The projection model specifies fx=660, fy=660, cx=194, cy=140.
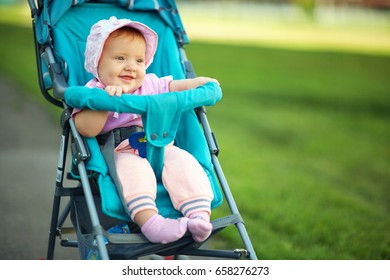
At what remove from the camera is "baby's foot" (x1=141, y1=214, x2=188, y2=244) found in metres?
3.26

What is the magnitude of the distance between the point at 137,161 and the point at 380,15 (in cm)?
2375

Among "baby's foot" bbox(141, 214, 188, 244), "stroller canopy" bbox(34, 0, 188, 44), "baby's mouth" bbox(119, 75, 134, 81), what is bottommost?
"baby's foot" bbox(141, 214, 188, 244)

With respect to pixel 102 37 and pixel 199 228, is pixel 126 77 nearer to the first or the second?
pixel 102 37

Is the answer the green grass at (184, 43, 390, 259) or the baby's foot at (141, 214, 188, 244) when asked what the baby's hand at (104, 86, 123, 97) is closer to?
the baby's foot at (141, 214, 188, 244)

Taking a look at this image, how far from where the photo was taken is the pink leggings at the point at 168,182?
3.33 metres

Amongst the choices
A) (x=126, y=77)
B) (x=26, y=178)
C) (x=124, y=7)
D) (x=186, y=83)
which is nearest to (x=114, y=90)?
(x=126, y=77)

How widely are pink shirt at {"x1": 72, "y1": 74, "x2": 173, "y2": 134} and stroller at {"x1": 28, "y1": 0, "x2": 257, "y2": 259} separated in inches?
5.6

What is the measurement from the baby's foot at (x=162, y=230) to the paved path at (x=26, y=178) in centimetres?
153

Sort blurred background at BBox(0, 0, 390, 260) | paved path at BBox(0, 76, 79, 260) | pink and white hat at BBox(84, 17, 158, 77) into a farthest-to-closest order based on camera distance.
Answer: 1. blurred background at BBox(0, 0, 390, 260)
2. paved path at BBox(0, 76, 79, 260)
3. pink and white hat at BBox(84, 17, 158, 77)

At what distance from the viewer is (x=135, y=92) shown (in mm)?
3805

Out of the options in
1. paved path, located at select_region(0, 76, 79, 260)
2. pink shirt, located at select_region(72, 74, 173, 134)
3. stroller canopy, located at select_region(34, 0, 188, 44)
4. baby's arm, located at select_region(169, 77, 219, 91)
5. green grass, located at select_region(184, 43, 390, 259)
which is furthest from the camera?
green grass, located at select_region(184, 43, 390, 259)

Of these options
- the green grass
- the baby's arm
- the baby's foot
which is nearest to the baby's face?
the baby's arm

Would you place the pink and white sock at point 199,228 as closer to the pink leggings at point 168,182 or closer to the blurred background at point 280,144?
the pink leggings at point 168,182

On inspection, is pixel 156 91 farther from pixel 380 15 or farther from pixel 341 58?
pixel 380 15
